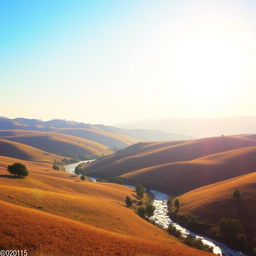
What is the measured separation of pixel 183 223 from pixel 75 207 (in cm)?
3354

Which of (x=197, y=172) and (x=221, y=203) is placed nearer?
(x=221, y=203)

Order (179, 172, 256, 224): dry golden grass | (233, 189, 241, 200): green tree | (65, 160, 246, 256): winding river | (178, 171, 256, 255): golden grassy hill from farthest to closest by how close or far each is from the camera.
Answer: (233, 189, 241, 200): green tree, (179, 172, 256, 224): dry golden grass, (178, 171, 256, 255): golden grassy hill, (65, 160, 246, 256): winding river

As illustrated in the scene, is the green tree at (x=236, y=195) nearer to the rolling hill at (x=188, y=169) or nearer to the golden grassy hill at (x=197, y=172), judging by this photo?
the golden grassy hill at (x=197, y=172)

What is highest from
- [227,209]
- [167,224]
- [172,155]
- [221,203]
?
[172,155]

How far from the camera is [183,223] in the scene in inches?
2660

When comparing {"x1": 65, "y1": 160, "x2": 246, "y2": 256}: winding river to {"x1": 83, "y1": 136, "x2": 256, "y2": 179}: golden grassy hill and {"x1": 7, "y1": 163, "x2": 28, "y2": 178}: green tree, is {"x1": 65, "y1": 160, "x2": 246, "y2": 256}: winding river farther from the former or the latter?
{"x1": 83, "y1": 136, "x2": 256, "y2": 179}: golden grassy hill

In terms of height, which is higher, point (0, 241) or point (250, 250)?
point (0, 241)

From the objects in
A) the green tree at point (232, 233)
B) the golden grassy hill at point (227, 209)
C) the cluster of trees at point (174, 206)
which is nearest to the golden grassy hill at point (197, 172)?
the cluster of trees at point (174, 206)

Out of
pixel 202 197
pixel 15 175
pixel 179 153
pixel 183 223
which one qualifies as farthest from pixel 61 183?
pixel 179 153

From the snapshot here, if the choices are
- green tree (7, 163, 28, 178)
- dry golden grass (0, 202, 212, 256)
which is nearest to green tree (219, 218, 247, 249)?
dry golden grass (0, 202, 212, 256)

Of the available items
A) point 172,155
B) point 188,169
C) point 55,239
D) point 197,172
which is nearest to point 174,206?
point 197,172

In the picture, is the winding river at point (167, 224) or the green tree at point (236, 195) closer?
the winding river at point (167, 224)

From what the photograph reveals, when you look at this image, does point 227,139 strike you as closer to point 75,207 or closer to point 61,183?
point 61,183

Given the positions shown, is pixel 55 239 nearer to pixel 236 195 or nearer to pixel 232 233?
pixel 232 233
